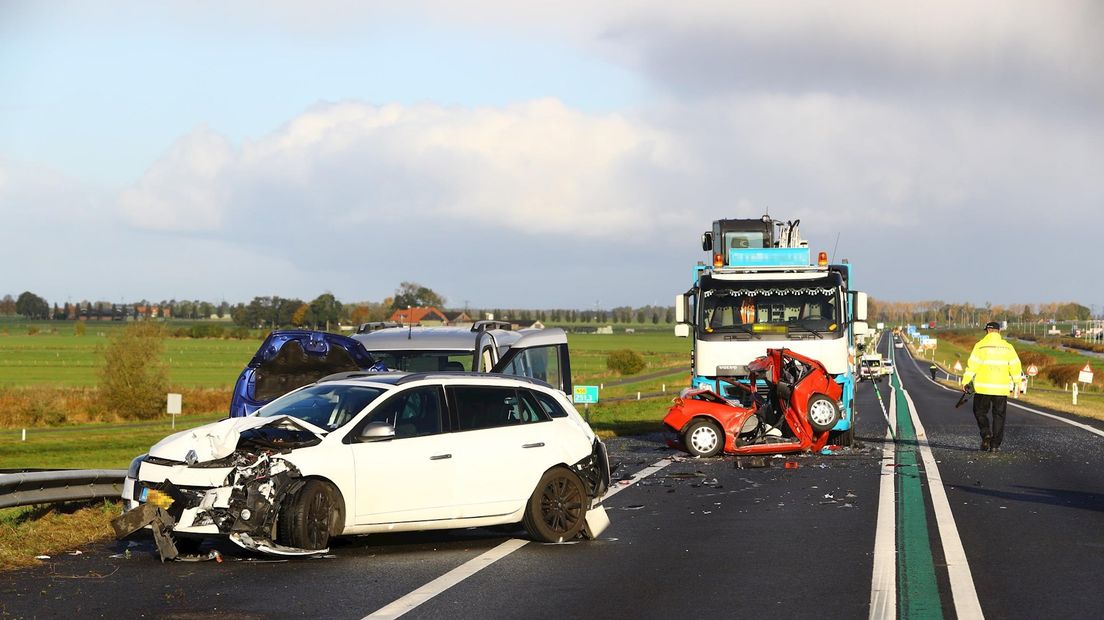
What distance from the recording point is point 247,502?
973cm

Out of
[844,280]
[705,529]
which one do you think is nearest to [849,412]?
[844,280]

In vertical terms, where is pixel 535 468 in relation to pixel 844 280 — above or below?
below

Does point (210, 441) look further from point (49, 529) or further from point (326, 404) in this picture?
point (49, 529)

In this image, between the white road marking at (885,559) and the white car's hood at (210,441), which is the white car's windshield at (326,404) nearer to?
the white car's hood at (210,441)

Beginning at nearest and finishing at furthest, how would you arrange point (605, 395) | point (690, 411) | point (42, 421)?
point (690, 411), point (42, 421), point (605, 395)

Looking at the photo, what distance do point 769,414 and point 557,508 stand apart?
32.3 feet

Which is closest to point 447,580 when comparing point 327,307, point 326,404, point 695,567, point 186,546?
point 695,567

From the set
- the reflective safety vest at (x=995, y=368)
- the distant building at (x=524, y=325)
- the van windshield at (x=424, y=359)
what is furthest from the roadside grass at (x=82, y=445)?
the reflective safety vest at (x=995, y=368)

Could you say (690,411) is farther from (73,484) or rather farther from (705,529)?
→ (73,484)

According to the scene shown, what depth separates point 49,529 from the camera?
11.6m

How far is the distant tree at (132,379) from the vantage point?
75.0 meters

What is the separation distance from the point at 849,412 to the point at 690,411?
3.33 m

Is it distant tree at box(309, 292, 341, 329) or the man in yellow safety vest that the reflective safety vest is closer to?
the man in yellow safety vest

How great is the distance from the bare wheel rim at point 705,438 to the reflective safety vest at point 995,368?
418 cm
